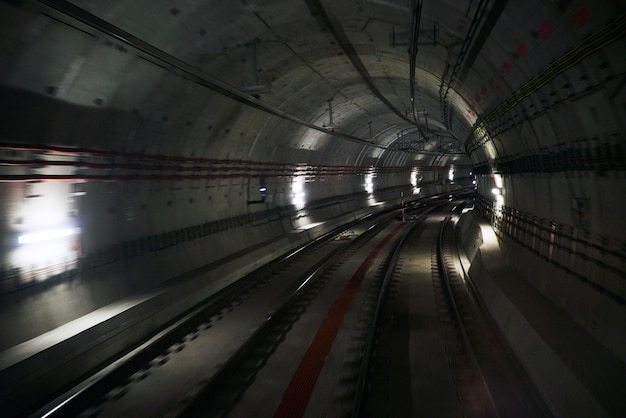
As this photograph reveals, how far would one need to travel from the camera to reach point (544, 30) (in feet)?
16.6

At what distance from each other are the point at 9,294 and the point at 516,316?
23.0ft

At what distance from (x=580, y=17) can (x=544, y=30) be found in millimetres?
720

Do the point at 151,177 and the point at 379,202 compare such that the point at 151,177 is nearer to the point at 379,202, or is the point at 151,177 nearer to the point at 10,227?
the point at 10,227

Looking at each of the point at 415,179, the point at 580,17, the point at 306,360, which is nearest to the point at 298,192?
the point at 306,360

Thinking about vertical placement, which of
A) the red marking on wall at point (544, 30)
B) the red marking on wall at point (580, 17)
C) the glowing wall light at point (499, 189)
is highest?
the red marking on wall at point (544, 30)

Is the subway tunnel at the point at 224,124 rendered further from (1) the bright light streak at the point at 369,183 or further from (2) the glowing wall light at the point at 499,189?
(1) the bright light streak at the point at 369,183

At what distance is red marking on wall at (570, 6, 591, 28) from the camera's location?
14.0 feet

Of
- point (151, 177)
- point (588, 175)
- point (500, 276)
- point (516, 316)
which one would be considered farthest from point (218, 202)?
point (588, 175)

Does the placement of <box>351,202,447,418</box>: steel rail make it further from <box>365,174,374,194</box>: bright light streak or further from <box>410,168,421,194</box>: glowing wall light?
<box>410,168,421,194</box>: glowing wall light

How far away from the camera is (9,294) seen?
604cm

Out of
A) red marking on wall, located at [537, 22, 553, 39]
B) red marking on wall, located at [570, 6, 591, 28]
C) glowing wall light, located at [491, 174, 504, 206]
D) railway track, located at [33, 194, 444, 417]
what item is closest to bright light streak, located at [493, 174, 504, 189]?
glowing wall light, located at [491, 174, 504, 206]

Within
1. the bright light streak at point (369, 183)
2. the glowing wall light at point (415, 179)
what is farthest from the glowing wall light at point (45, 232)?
the glowing wall light at point (415, 179)

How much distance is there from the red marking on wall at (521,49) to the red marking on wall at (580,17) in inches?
48.3

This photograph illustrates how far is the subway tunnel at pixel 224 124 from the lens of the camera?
5.10m
